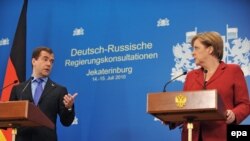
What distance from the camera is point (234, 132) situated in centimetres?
305

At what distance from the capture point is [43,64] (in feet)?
14.1

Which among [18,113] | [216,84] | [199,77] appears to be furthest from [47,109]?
[216,84]

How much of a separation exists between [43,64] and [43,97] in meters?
0.31

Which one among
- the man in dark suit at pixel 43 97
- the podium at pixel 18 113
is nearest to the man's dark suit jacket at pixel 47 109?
the man in dark suit at pixel 43 97

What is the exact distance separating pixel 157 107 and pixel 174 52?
6.22 feet

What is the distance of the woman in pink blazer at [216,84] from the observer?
3217mm

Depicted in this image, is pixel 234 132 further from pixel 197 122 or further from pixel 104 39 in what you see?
pixel 104 39

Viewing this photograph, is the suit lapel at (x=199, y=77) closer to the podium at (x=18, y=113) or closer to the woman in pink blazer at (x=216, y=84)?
the woman in pink blazer at (x=216, y=84)

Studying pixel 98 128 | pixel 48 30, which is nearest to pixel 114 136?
pixel 98 128

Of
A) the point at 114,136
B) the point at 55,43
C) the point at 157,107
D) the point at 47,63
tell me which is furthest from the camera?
the point at 55,43

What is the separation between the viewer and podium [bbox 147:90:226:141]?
112 inches

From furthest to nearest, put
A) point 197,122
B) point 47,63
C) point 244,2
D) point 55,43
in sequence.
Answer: point 55,43
point 244,2
point 47,63
point 197,122

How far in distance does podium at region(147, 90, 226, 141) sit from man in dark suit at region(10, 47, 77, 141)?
3.45ft

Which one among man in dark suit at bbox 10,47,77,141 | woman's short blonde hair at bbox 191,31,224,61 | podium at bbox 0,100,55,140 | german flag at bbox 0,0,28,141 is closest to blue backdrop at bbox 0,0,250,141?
german flag at bbox 0,0,28,141
